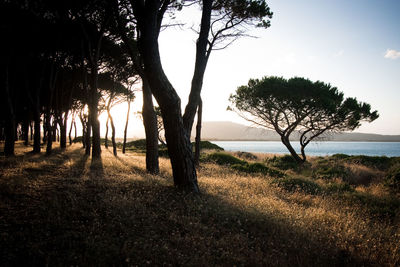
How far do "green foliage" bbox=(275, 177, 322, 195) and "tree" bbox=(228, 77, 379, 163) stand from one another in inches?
528

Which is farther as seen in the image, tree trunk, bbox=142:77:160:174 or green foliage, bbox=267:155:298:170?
green foliage, bbox=267:155:298:170

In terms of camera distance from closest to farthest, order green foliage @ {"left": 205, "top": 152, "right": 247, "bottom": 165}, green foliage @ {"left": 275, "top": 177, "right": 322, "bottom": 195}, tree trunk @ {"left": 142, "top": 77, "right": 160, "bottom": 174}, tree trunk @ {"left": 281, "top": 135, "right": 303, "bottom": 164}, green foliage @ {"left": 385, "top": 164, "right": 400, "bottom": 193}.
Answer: green foliage @ {"left": 275, "top": 177, "right": 322, "bottom": 195}
tree trunk @ {"left": 142, "top": 77, "right": 160, "bottom": 174}
green foliage @ {"left": 385, "top": 164, "right": 400, "bottom": 193}
green foliage @ {"left": 205, "top": 152, "right": 247, "bottom": 165}
tree trunk @ {"left": 281, "top": 135, "right": 303, "bottom": 164}

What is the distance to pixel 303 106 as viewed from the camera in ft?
69.7

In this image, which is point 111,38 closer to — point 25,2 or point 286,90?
point 25,2

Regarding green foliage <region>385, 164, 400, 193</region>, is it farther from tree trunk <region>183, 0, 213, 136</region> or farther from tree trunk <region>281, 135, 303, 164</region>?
tree trunk <region>281, 135, 303, 164</region>

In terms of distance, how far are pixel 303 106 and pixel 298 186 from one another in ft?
46.6

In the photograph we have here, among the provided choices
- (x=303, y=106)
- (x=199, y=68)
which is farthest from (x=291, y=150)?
(x=199, y=68)

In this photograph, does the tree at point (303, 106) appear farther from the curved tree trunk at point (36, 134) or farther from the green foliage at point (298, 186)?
the curved tree trunk at point (36, 134)

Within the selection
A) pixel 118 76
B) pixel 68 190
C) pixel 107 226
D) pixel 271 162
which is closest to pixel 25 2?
pixel 118 76

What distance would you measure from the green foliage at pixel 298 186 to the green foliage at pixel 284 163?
37.5 feet

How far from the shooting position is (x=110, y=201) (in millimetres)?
4793

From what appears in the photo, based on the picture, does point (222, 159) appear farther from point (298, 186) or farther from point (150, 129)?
point (150, 129)

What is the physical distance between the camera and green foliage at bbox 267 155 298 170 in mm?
21219

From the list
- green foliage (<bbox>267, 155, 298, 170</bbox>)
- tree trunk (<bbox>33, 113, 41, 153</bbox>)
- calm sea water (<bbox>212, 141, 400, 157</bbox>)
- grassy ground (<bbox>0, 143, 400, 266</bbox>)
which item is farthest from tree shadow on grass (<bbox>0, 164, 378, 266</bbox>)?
calm sea water (<bbox>212, 141, 400, 157</bbox>)
